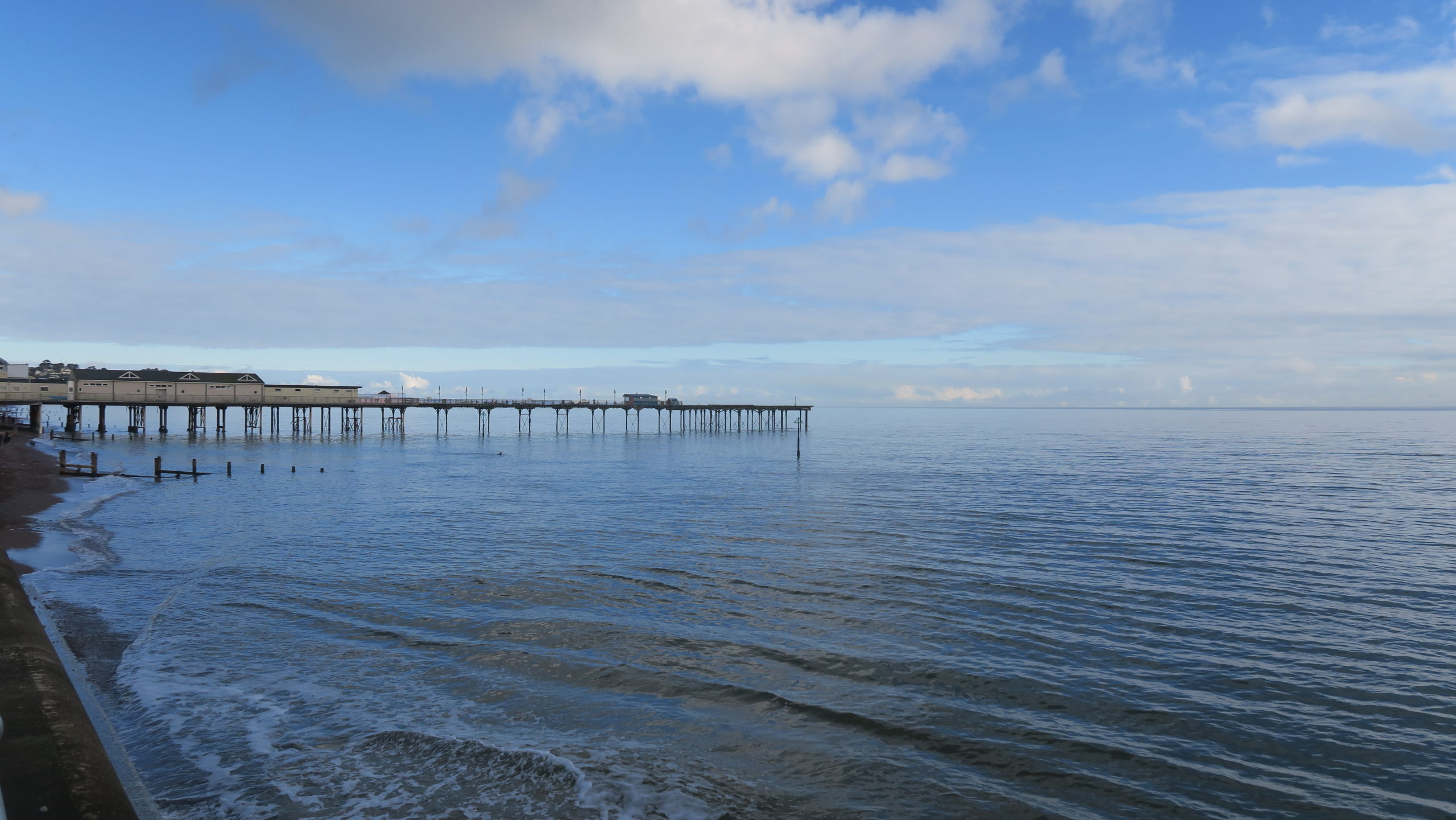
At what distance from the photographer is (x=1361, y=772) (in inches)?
446

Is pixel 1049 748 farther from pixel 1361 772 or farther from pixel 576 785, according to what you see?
pixel 576 785

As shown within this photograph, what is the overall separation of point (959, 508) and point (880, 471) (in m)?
22.5

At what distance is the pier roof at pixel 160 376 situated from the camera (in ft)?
306

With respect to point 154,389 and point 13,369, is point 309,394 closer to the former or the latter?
point 154,389

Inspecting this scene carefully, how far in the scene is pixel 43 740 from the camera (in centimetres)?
909

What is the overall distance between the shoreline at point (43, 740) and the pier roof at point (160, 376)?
3747 inches

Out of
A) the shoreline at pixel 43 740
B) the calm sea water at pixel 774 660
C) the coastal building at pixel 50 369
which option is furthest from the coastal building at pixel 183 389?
the shoreline at pixel 43 740

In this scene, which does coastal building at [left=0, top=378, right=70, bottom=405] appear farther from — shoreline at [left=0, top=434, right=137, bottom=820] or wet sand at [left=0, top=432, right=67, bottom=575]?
shoreline at [left=0, top=434, right=137, bottom=820]

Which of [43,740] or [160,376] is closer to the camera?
[43,740]

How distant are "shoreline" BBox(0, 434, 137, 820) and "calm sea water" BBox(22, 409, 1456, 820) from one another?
1.52m

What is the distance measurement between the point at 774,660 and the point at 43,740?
11.5 meters

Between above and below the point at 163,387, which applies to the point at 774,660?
below

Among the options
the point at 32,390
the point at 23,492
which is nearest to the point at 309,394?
the point at 32,390

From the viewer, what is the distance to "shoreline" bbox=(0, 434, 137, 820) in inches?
310
